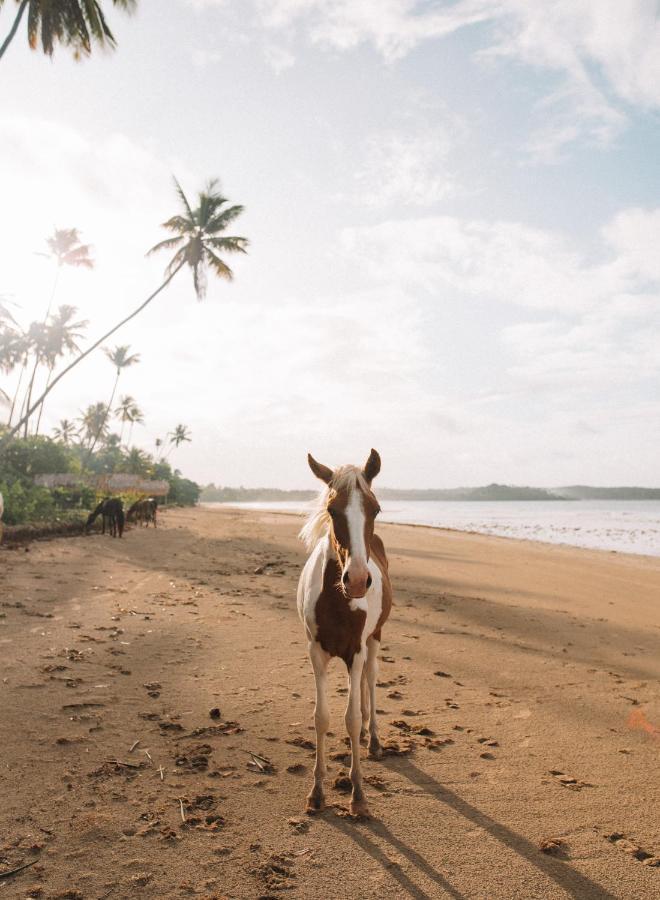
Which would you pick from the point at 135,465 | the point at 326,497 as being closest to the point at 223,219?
the point at 326,497

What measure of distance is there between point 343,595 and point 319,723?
0.94 metres

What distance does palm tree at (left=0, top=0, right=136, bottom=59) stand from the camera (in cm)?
1744

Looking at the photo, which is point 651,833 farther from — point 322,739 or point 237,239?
point 237,239

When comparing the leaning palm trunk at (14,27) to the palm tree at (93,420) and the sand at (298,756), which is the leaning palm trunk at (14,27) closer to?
the sand at (298,756)

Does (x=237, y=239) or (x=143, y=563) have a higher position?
(x=237, y=239)

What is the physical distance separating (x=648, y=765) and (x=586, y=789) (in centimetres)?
79

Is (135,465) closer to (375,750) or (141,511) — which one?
(141,511)

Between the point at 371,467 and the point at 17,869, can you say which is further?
the point at 371,467

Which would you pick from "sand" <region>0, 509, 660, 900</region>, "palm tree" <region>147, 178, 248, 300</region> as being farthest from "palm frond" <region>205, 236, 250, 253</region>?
"sand" <region>0, 509, 660, 900</region>

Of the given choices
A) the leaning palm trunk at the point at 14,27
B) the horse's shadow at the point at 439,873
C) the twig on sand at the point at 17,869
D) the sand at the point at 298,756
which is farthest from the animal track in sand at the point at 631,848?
the leaning palm trunk at the point at 14,27

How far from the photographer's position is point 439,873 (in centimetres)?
300

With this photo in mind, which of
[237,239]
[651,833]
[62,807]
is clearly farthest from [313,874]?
[237,239]

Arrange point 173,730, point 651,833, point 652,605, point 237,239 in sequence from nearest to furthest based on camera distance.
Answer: point 651,833 → point 173,730 → point 652,605 → point 237,239

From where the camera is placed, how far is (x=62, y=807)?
11.4ft
